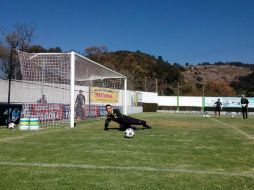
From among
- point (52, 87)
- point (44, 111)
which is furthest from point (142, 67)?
point (44, 111)

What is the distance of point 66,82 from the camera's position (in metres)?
23.1

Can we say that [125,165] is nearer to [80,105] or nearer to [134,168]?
[134,168]

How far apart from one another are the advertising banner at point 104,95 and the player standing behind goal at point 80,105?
3171 millimetres

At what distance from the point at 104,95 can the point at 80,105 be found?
7.10 metres

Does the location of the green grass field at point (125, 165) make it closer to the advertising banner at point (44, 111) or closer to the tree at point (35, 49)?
the advertising banner at point (44, 111)

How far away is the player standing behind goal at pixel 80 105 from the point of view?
25328 millimetres

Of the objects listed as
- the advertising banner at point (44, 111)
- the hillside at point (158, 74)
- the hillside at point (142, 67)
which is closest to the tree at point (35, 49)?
the hillside at point (158, 74)

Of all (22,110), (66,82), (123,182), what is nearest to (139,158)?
(123,182)

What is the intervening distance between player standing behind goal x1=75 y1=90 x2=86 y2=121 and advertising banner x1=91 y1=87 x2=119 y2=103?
317cm

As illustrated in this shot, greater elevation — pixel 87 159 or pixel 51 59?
pixel 51 59

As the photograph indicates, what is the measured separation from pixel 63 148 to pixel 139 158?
8.70ft

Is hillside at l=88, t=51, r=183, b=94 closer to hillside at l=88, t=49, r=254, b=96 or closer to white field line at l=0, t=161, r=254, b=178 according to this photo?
hillside at l=88, t=49, r=254, b=96

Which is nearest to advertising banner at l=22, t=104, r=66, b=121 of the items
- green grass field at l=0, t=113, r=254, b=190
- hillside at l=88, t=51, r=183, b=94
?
green grass field at l=0, t=113, r=254, b=190

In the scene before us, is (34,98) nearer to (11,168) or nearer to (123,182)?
(11,168)
